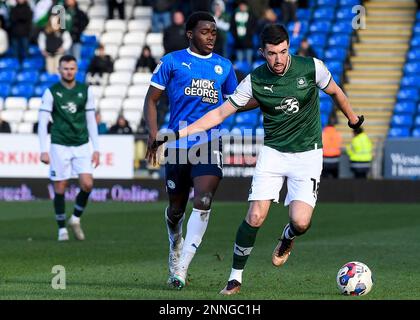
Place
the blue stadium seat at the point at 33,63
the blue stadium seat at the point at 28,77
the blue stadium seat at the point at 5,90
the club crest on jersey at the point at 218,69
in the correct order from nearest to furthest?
the club crest on jersey at the point at 218,69
the blue stadium seat at the point at 5,90
the blue stadium seat at the point at 28,77
the blue stadium seat at the point at 33,63

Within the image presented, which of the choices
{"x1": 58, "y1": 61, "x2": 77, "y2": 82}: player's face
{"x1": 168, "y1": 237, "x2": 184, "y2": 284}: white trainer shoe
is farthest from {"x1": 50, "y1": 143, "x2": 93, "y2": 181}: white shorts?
{"x1": 168, "y1": 237, "x2": 184, "y2": 284}: white trainer shoe

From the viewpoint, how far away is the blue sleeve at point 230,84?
11.5 metres

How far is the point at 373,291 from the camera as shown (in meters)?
10.6

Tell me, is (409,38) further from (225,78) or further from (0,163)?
(225,78)

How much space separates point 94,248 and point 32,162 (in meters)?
12.0

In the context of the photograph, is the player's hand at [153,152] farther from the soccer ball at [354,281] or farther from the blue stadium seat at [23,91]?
the blue stadium seat at [23,91]

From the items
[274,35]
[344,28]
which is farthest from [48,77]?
[274,35]

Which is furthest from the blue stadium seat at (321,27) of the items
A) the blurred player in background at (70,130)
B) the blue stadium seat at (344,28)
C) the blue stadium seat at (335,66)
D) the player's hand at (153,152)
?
the player's hand at (153,152)

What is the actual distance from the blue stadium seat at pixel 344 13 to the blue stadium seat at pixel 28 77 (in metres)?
8.50

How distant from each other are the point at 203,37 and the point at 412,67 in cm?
1953

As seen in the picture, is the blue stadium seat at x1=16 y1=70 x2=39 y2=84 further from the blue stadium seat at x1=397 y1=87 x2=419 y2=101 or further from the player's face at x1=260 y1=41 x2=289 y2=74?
the player's face at x1=260 y1=41 x2=289 y2=74

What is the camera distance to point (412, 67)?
30.1m

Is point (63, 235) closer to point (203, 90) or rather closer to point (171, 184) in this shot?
point (171, 184)
